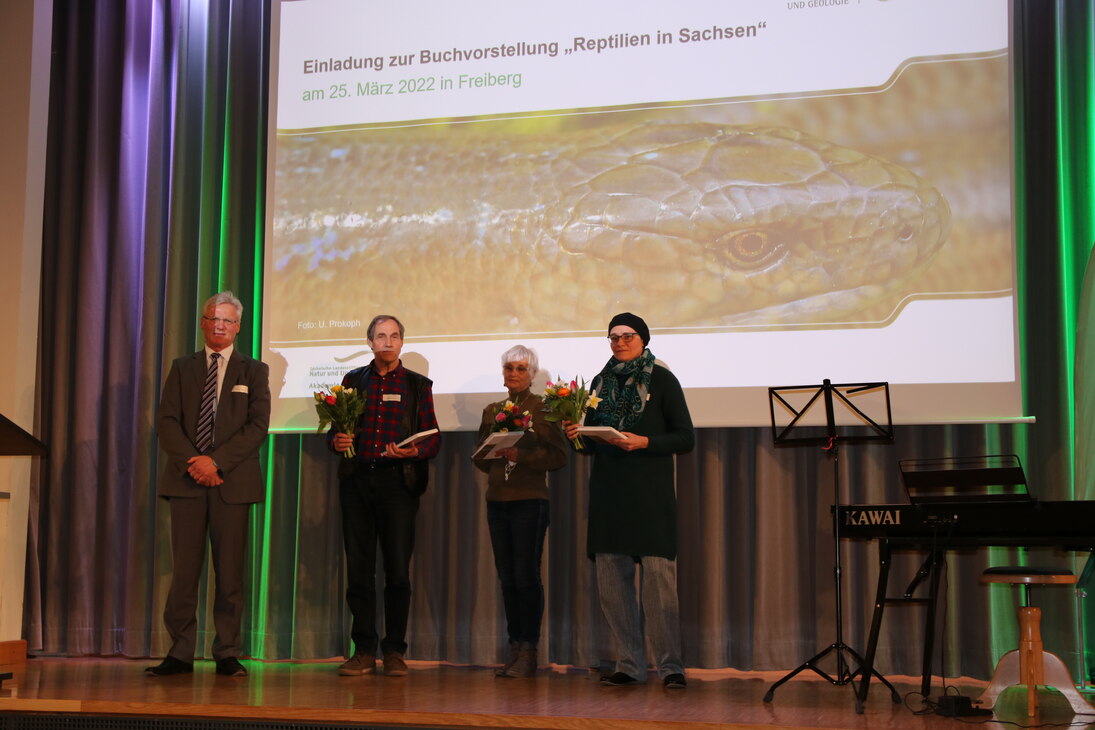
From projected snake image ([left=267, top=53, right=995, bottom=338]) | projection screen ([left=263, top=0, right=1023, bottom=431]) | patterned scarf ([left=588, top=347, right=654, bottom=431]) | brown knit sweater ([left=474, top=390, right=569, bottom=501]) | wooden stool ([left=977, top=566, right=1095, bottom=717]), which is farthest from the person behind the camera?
projected snake image ([left=267, top=53, right=995, bottom=338])

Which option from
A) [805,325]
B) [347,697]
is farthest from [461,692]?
[805,325]

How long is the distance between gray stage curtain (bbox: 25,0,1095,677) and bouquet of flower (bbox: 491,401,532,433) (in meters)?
0.84

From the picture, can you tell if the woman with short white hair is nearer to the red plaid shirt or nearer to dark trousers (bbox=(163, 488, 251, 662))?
the red plaid shirt

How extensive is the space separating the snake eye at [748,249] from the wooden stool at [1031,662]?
177 centimetres

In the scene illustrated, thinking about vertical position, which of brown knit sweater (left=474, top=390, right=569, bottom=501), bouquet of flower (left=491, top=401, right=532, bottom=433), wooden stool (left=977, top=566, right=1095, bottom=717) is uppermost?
bouquet of flower (left=491, top=401, right=532, bottom=433)

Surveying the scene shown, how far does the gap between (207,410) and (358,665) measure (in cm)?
130

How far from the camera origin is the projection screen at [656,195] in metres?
4.82

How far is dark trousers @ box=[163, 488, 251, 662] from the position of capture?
4695 mm

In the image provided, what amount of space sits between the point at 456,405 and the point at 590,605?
116cm

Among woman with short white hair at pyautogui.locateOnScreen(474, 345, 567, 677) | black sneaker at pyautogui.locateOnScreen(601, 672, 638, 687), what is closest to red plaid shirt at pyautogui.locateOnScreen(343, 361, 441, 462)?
woman with short white hair at pyautogui.locateOnScreen(474, 345, 567, 677)

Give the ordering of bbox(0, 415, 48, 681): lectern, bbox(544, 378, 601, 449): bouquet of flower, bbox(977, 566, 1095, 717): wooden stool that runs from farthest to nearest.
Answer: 1. bbox(0, 415, 48, 681): lectern
2. bbox(544, 378, 601, 449): bouquet of flower
3. bbox(977, 566, 1095, 717): wooden stool

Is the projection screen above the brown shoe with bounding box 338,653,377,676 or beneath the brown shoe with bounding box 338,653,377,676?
above

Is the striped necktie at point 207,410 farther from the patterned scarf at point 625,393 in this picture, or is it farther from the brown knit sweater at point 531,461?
the patterned scarf at point 625,393

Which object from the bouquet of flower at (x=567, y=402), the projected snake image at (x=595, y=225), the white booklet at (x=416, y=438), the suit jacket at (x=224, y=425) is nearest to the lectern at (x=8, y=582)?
the suit jacket at (x=224, y=425)
